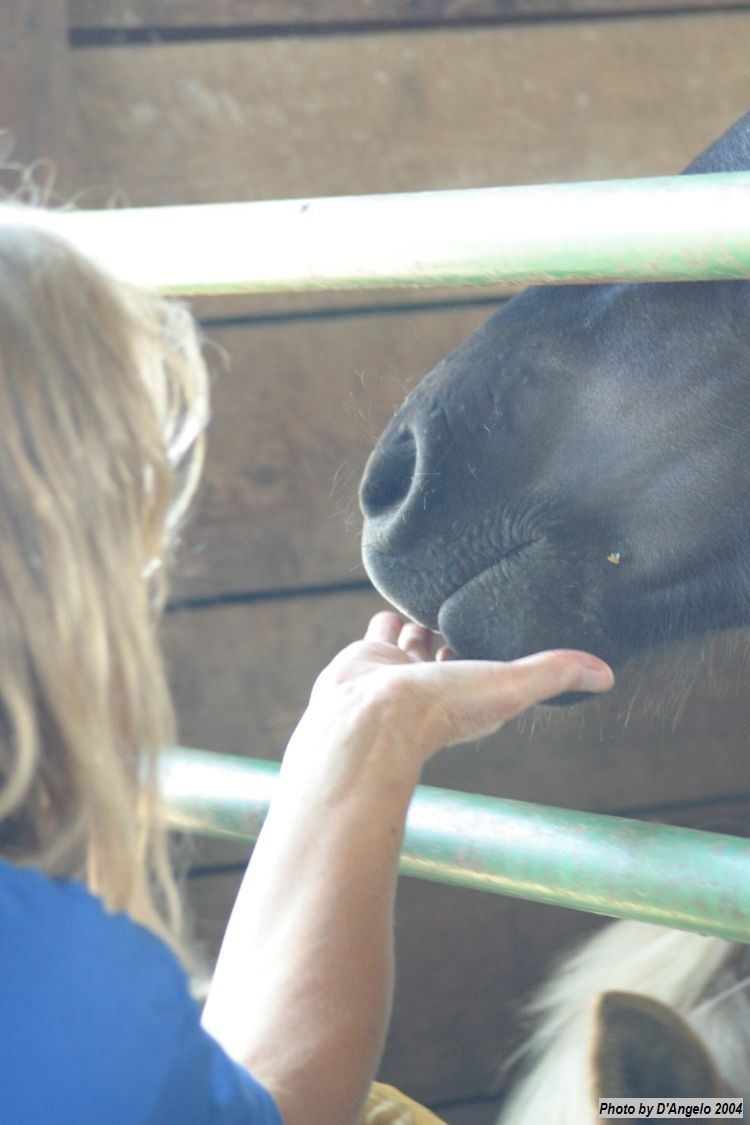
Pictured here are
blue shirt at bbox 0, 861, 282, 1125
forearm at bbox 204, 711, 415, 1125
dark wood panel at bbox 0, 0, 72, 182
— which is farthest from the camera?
dark wood panel at bbox 0, 0, 72, 182

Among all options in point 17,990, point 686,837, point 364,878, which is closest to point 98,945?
point 17,990

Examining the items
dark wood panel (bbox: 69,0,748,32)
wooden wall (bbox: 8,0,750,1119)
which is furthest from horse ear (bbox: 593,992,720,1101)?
dark wood panel (bbox: 69,0,748,32)

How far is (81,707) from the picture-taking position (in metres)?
0.50

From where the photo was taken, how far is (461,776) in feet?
4.81

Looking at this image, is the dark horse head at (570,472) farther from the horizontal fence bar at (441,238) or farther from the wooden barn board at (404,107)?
the wooden barn board at (404,107)

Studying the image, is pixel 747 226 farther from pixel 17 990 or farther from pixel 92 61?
pixel 92 61

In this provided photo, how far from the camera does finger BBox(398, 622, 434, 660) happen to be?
0.82m

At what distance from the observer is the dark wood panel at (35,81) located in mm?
1258

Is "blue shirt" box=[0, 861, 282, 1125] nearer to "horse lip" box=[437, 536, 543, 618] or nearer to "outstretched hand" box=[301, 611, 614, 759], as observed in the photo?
"outstretched hand" box=[301, 611, 614, 759]

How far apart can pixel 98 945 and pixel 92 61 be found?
1063 millimetres

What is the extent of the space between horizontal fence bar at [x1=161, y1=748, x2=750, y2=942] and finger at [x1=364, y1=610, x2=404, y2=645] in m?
0.11

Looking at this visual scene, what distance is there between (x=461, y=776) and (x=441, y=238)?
894 mm

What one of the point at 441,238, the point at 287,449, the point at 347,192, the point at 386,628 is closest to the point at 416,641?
the point at 386,628

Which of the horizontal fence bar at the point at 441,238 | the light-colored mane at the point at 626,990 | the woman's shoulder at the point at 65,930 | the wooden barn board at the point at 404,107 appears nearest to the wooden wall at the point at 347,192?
the wooden barn board at the point at 404,107
